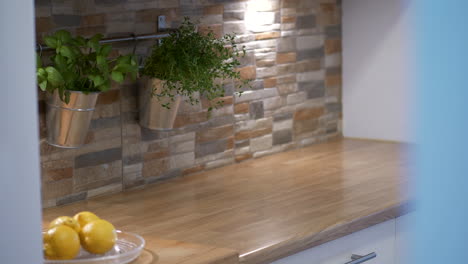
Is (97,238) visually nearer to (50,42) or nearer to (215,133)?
(50,42)

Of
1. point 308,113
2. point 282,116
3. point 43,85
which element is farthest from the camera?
point 308,113

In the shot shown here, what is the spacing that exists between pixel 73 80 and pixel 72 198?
334mm

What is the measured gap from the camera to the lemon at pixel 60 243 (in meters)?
1.30

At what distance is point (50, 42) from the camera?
166 cm

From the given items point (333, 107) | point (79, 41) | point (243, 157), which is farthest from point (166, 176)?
point (333, 107)

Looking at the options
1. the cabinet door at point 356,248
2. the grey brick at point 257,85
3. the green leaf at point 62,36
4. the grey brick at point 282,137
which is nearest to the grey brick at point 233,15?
the grey brick at point 257,85

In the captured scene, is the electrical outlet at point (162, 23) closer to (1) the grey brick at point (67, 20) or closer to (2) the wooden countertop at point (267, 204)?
(1) the grey brick at point (67, 20)

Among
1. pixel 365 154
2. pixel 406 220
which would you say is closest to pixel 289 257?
pixel 406 220

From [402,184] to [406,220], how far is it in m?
0.17

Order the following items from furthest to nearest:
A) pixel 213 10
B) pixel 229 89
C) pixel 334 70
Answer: pixel 334 70 < pixel 229 89 < pixel 213 10

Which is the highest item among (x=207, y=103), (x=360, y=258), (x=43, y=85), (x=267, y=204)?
(x=43, y=85)

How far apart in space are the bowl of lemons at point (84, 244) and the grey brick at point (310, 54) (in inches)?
50.8

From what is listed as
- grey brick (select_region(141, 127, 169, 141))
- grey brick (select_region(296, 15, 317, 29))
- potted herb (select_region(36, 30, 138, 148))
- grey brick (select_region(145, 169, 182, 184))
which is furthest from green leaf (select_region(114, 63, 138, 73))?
grey brick (select_region(296, 15, 317, 29))

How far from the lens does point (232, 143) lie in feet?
7.64
